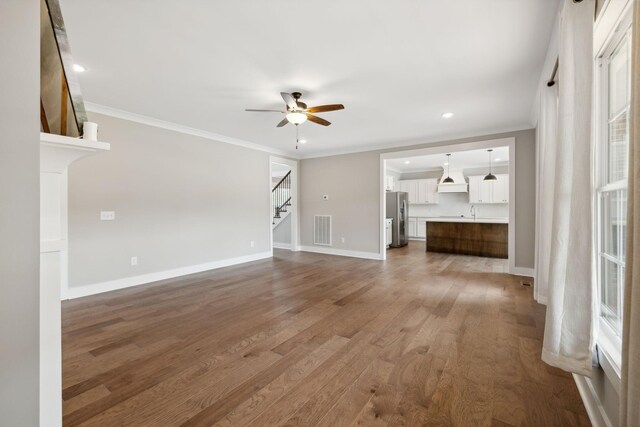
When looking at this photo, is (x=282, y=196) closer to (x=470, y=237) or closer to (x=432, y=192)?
(x=432, y=192)

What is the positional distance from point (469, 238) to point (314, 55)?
592 centimetres

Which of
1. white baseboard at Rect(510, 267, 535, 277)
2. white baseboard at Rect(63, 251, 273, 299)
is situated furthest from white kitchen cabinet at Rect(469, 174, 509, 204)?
white baseboard at Rect(63, 251, 273, 299)

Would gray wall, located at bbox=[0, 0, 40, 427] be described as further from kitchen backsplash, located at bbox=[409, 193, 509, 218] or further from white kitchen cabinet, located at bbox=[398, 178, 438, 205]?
kitchen backsplash, located at bbox=[409, 193, 509, 218]

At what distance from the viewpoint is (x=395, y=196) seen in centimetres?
812

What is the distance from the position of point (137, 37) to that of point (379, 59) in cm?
211

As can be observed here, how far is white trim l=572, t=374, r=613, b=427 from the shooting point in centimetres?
140

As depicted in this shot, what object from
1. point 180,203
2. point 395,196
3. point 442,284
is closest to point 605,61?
point 442,284

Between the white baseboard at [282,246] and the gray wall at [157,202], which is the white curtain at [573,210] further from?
the white baseboard at [282,246]

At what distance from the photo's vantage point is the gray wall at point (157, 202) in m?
3.76

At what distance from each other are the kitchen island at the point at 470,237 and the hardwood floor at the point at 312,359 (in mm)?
2755

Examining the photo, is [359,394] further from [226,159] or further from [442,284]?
[226,159]

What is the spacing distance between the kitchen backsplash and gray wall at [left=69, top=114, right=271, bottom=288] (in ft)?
20.8

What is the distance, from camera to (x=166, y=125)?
4.51 metres

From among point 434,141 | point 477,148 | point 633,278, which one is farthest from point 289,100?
point 477,148
